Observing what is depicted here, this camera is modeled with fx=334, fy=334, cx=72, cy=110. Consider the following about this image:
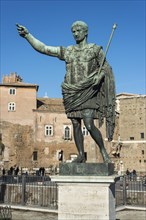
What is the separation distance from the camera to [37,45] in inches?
220

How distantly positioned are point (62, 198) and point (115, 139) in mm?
44504

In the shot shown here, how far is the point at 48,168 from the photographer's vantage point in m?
41.4

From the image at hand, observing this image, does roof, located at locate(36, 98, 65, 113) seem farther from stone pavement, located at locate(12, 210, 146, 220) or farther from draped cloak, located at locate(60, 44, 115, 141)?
draped cloak, located at locate(60, 44, 115, 141)

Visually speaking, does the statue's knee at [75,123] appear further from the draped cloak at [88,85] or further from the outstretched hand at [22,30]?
the outstretched hand at [22,30]

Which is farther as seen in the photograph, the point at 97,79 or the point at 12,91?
the point at 12,91

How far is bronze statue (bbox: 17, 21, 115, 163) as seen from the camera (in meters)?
5.16

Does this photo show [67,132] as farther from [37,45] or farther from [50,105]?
[37,45]

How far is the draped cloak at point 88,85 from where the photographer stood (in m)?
5.15

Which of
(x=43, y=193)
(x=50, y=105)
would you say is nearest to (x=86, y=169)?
(x=43, y=193)

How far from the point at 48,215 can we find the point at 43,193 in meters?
Result: 4.58

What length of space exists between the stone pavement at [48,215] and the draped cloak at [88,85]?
7.05 m

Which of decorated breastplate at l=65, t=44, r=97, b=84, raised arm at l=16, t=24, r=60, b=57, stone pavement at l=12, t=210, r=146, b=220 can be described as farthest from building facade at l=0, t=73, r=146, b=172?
decorated breastplate at l=65, t=44, r=97, b=84

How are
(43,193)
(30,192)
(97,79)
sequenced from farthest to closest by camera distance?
1. (30,192)
2. (43,193)
3. (97,79)

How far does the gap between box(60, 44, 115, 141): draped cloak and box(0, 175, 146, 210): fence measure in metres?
10.3
